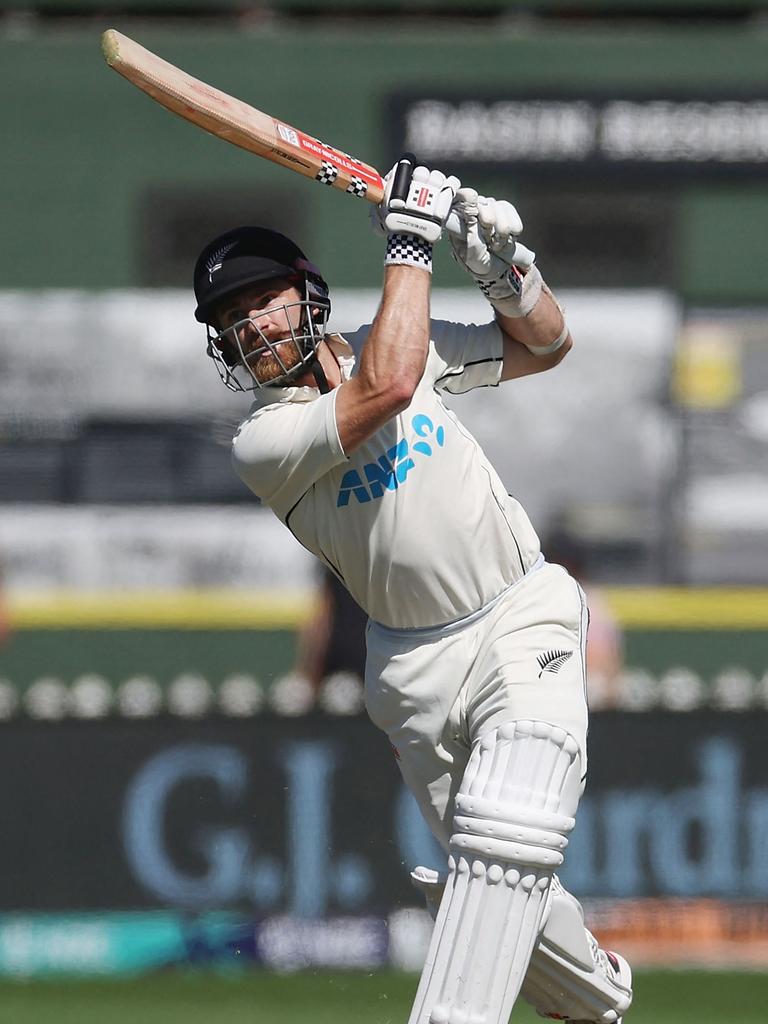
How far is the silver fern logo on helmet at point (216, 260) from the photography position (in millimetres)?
4012

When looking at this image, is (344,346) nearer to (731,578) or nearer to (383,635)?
(383,635)

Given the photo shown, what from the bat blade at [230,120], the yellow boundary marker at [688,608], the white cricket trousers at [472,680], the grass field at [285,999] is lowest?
the grass field at [285,999]

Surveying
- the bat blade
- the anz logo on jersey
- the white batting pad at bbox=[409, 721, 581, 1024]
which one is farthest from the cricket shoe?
the bat blade

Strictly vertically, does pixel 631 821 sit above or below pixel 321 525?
below

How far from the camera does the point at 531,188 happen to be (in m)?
11.0

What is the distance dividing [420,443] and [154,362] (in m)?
6.99

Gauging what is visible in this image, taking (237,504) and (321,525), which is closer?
(321,525)

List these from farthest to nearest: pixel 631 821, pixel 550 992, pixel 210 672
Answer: pixel 210 672 → pixel 631 821 → pixel 550 992

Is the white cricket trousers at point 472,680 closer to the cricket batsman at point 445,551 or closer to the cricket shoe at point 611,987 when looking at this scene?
the cricket batsman at point 445,551

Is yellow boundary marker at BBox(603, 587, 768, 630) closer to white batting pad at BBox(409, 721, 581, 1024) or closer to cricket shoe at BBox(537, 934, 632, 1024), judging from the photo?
cricket shoe at BBox(537, 934, 632, 1024)

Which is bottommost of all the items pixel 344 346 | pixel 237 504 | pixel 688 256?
pixel 237 504

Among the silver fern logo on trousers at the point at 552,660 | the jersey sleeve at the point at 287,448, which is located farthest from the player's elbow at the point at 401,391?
the silver fern logo on trousers at the point at 552,660

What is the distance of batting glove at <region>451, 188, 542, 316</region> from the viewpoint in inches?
159

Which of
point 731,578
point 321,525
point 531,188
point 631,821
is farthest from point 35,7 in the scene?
point 321,525
